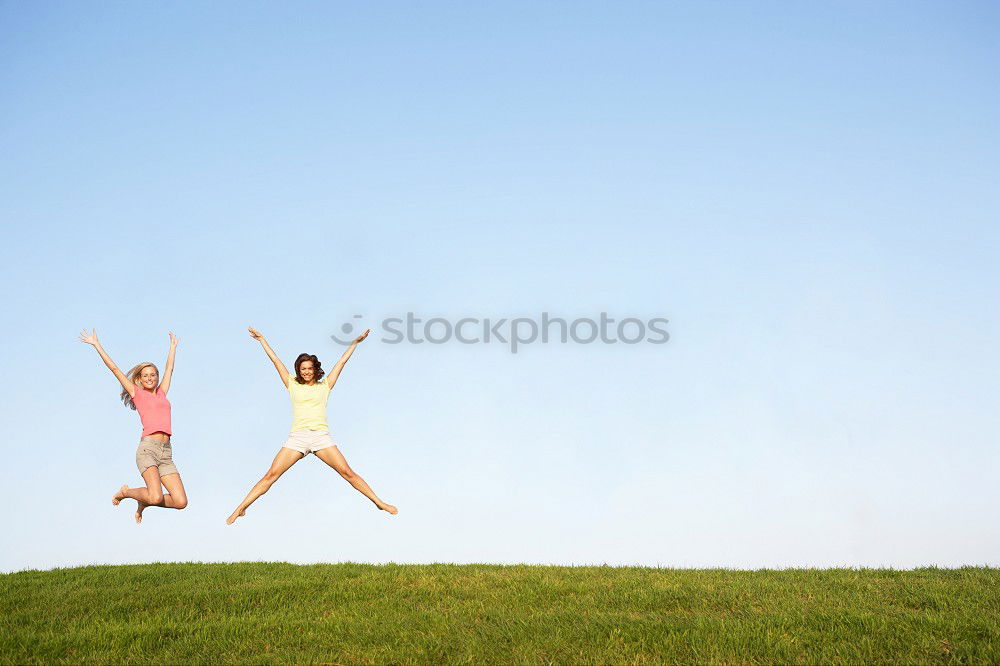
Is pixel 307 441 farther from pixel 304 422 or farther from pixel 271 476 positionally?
pixel 271 476

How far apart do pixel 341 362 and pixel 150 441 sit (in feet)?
10.9

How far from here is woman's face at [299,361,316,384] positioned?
553 inches

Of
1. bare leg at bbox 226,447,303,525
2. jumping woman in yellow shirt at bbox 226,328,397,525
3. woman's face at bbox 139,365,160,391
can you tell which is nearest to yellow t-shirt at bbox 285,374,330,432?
jumping woman in yellow shirt at bbox 226,328,397,525

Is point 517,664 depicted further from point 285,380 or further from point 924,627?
point 285,380

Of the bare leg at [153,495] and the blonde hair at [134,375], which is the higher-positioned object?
the blonde hair at [134,375]

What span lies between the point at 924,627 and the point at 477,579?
6076 mm

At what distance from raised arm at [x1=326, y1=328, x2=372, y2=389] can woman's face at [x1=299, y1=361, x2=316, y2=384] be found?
0.26m

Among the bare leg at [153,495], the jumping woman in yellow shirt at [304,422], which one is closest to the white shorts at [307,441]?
the jumping woman in yellow shirt at [304,422]

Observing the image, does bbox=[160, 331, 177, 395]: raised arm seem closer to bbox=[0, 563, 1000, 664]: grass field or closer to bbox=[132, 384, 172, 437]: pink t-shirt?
bbox=[132, 384, 172, 437]: pink t-shirt

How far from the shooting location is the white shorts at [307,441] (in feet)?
45.9

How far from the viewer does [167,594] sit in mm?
12391

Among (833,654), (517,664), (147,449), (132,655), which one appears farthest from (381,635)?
(147,449)

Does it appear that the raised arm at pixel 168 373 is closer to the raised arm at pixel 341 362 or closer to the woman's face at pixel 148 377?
the woman's face at pixel 148 377

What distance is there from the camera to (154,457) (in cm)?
1374
